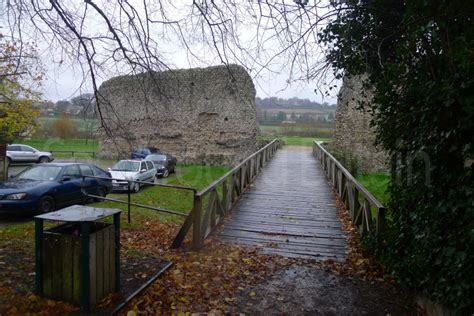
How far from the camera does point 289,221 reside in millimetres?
8016

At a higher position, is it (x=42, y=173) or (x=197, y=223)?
(x=42, y=173)

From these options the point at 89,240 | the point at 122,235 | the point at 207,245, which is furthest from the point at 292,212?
the point at 89,240

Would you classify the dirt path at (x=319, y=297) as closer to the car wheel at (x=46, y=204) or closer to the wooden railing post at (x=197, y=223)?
the wooden railing post at (x=197, y=223)

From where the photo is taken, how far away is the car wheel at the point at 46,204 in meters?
9.38

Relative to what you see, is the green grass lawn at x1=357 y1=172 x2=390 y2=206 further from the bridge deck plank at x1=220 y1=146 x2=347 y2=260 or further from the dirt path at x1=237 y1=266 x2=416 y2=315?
the dirt path at x1=237 y1=266 x2=416 y2=315

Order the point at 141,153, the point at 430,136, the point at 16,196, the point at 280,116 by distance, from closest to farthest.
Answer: the point at 430,136
the point at 16,196
the point at 141,153
the point at 280,116

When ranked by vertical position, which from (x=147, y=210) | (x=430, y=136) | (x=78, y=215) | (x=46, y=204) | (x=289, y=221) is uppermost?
(x=430, y=136)

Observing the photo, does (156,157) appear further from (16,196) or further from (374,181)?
(16,196)

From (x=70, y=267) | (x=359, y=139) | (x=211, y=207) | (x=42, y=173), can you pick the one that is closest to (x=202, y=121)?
(x=359, y=139)

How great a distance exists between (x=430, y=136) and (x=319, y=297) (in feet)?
7.39

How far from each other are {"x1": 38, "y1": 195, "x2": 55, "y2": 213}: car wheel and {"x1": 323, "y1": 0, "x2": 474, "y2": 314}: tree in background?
26.1 ft

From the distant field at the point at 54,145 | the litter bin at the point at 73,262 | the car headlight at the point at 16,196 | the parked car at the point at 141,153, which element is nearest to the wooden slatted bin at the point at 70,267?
the litter bin at the point at 73,262

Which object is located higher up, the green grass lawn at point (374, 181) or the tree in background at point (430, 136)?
the tree in background at point (430, 136)

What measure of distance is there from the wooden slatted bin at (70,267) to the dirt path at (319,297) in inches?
61.1
